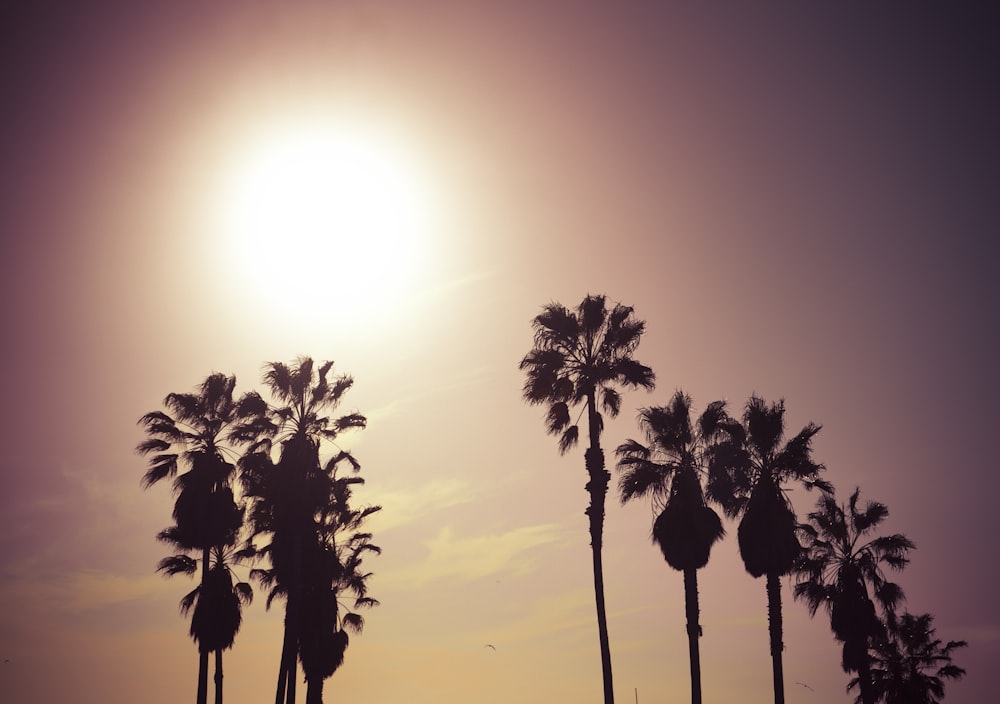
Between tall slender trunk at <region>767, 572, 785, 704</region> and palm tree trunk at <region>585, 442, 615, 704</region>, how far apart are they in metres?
7.81

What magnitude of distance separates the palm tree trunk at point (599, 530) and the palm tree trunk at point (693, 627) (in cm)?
342

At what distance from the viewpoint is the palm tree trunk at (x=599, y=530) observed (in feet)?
107

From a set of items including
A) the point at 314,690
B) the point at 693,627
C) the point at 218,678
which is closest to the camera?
the point at 693,627

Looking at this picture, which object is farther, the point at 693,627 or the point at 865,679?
the point at 865,679

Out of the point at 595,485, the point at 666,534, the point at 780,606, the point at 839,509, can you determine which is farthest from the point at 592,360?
the point at 839,509

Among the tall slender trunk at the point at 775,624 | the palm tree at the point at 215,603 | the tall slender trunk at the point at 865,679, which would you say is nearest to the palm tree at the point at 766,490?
the tall slender trunk at the point at 775,624

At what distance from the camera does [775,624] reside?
117 ft

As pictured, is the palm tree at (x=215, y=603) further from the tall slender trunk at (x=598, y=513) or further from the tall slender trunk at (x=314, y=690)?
the tall slender trunk at (x=598, y=513)

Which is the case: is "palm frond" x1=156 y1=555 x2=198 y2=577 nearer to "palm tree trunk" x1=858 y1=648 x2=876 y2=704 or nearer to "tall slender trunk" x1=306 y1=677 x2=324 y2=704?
"tall slender trunk" x1=306 y1=677 x2=324 y2=704

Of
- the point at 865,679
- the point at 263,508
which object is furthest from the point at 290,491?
the point at 865,679

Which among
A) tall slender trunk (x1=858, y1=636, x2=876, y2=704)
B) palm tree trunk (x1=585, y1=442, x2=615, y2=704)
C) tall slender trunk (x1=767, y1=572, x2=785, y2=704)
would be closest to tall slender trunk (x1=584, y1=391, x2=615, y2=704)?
palm tree trunk (x1=585, y1=442, x2=615, y2=704)

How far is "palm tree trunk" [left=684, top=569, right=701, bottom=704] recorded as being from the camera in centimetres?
3300

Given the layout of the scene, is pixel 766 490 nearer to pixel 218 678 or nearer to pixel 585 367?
pixel 585 367

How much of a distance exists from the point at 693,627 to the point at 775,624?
14.8ft
